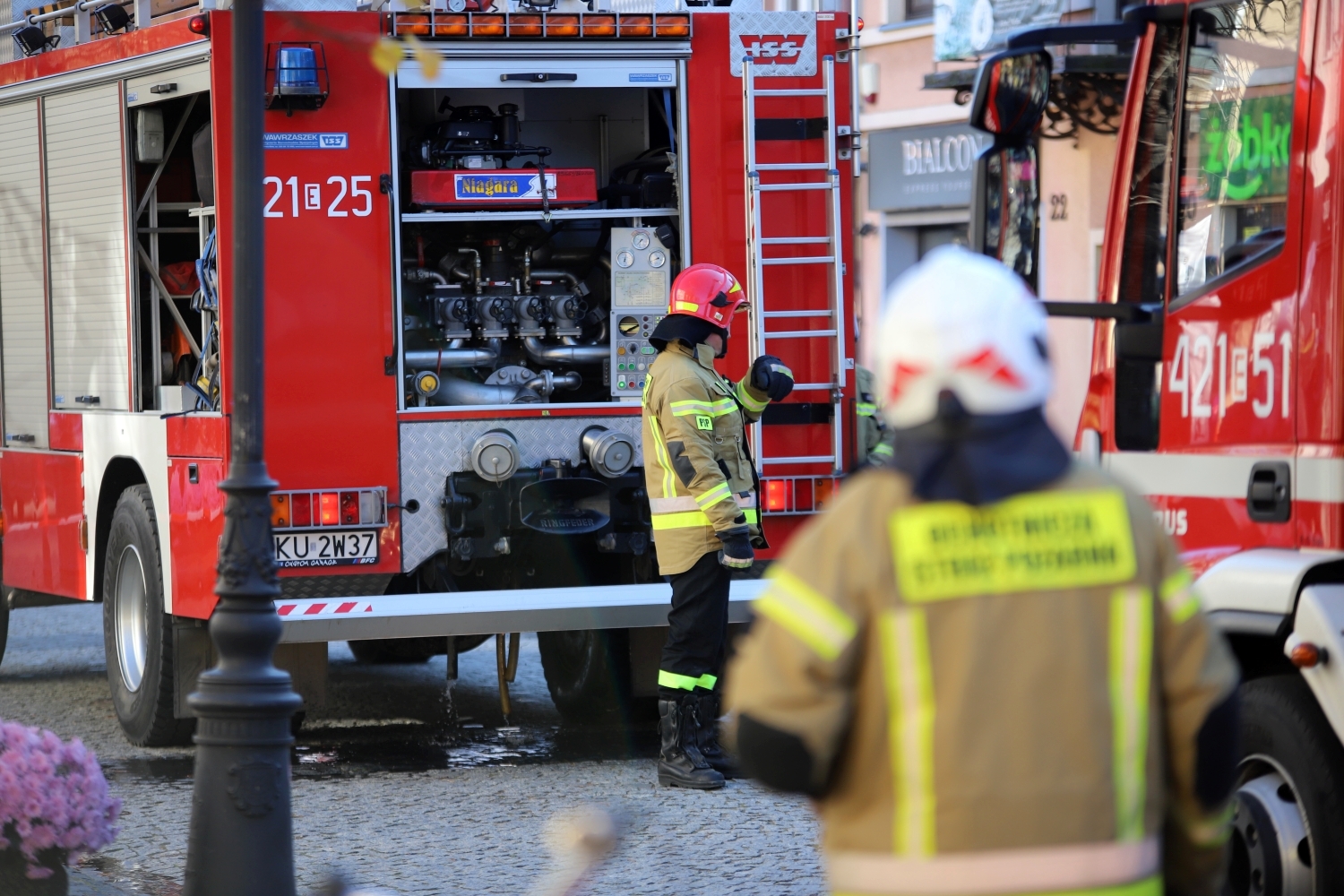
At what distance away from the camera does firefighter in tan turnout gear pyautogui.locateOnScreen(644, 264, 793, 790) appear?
685cm

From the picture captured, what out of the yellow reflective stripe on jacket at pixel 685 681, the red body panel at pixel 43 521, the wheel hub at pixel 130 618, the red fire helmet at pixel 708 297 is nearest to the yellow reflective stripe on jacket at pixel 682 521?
the yellow reflective stripe on jacket at pixel 685 681

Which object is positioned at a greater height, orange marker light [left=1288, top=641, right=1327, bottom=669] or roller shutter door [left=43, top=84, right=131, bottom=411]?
roller shutter door [left=43, top=84, right=131, bottom=411]

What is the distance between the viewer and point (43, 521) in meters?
9.35

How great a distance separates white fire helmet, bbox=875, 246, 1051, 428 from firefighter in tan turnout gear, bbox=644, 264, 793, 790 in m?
4.51

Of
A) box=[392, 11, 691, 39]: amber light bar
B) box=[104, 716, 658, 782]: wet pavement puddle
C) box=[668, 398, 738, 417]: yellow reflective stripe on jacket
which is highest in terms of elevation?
box=[392, 11, 691, 39]: amber light bar

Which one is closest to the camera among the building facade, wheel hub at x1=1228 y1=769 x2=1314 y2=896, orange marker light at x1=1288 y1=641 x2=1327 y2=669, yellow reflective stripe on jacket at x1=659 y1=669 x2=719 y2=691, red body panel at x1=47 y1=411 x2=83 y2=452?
orange marker light at x1=1288 y1=641 x2=1327 y2=669

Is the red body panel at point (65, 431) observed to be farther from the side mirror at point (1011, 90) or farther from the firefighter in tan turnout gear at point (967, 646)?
the firefighter in tan turnout gear at point (967, 646)

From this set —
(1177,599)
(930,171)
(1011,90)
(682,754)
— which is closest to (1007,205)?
(1011,90)

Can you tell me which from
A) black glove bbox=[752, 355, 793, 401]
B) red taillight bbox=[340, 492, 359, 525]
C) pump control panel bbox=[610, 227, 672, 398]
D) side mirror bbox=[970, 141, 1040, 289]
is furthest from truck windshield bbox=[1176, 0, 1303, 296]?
red taillight bbox=[340, 492, 359, 525]

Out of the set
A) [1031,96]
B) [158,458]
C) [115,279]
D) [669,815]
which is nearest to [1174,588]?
[1031,96]

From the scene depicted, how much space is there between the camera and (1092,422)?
4527 millimetres

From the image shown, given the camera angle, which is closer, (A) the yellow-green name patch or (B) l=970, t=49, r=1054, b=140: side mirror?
(A) the yellow-green name patch

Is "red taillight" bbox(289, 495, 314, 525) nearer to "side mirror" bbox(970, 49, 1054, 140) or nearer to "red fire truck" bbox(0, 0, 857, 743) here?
"red fire truck" bbox(0, 0, 857, 743)

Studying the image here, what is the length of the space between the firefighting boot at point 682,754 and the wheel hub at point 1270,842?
10.6ft
